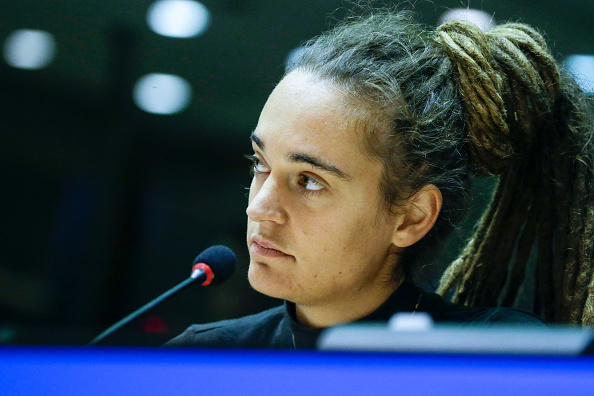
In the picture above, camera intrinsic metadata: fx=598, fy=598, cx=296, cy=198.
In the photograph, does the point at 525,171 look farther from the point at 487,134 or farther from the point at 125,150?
the point at 125,150

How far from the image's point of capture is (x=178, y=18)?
3.96 ft

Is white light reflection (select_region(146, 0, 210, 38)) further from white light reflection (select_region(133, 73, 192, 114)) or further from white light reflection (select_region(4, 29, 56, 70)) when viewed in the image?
white light reflection (select_region(4, 29, 56, 70))

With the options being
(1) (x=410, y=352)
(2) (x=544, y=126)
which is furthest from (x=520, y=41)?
(1) (x=410, y=352)

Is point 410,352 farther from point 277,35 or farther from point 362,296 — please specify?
point 277,35

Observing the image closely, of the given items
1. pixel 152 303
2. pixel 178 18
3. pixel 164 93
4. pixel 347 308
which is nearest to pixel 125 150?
pixel 164 93

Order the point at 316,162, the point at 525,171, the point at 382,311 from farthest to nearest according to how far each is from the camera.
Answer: the point at 525,171, the point at 382,311, the point at 316,162

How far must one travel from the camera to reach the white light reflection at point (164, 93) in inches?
48.7

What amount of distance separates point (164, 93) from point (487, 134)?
65 centimetres

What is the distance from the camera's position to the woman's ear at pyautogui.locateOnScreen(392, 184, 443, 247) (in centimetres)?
105

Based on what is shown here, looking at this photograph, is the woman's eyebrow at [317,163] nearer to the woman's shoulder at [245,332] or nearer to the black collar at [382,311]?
the black collar at [382,311]

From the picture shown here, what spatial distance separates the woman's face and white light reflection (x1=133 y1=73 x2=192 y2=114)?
0.26 metres

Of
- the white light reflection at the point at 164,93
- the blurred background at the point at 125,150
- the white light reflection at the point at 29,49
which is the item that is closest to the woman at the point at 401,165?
the blurred background at the point at 125,150

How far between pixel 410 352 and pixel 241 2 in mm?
830

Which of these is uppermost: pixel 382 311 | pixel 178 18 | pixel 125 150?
pixel 178 18
